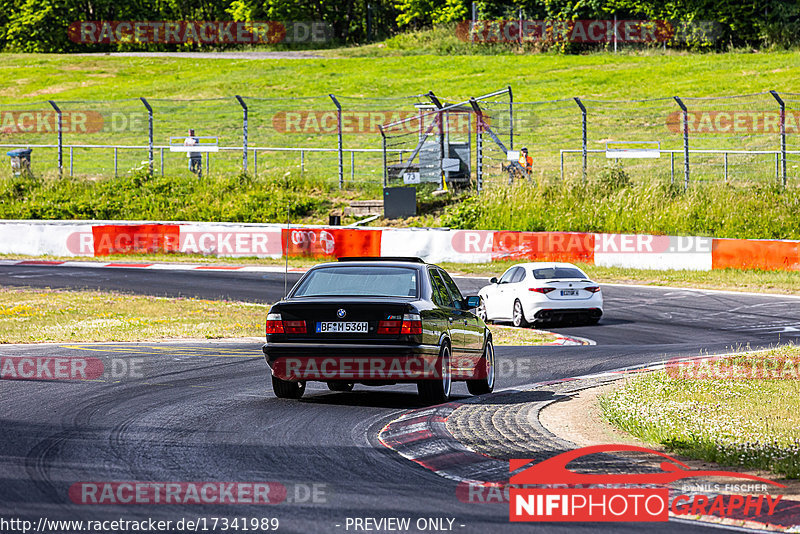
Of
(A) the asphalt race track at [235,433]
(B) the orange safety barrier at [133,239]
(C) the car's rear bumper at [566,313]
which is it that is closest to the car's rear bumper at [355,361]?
(A) the asphalt race track at [235,433]

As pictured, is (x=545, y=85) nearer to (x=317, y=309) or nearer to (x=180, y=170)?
(x=180, y=170)

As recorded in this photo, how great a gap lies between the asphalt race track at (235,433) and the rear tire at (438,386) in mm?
165

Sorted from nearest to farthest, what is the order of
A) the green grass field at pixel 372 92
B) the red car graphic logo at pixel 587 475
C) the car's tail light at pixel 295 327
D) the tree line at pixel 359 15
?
1. the red car graphic logo at pixel 587 475
2. the car's tail light at pixel 295 327
3. the green grass field at pixel 372 92
4. the tree line at pixel 359 15

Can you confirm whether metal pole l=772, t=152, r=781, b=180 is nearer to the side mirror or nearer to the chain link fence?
the chain link fence

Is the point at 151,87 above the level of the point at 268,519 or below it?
above

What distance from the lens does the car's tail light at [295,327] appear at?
1023cm

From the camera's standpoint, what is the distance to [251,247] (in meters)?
→ 31.2

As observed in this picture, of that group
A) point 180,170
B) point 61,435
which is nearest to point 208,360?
point 61,435

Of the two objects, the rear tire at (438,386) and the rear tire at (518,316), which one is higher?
the rear tire at (438,386)

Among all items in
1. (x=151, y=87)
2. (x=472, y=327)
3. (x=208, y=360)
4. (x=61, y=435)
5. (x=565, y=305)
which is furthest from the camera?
(x=151, y=87)

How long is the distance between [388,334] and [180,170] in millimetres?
29430

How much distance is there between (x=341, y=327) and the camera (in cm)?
1014

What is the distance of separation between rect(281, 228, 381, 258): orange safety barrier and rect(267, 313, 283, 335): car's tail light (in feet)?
60.8

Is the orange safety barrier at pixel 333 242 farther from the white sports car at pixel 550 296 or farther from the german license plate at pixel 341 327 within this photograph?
the german license plate at pixel 341 327
